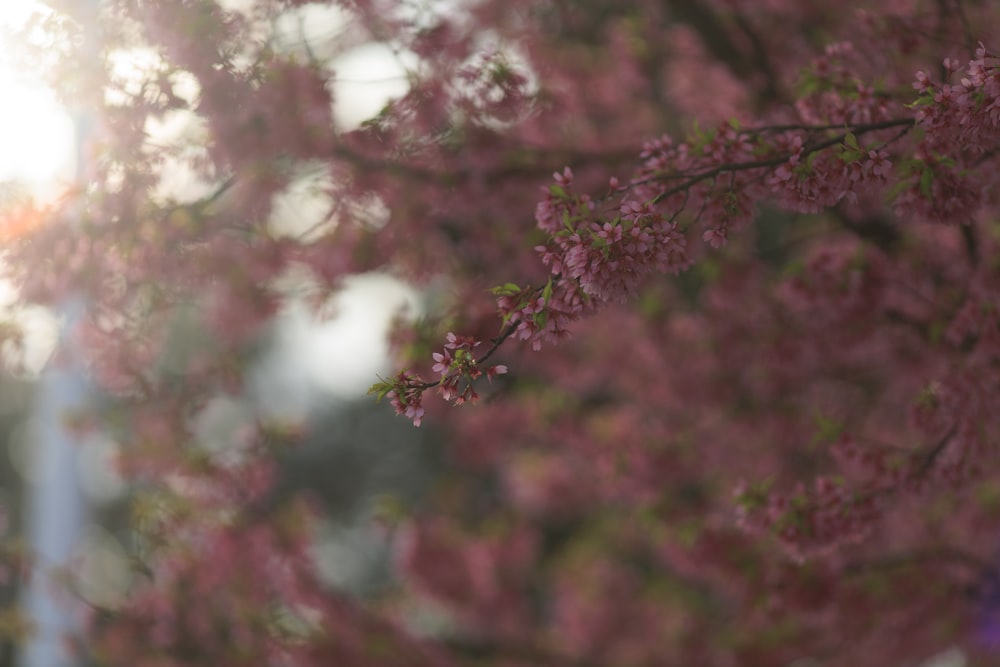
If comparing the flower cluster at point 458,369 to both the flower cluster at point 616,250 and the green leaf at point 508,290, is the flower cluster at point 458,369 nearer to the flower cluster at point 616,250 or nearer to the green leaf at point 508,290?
the green leaf at point 508,290

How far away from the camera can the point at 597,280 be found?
3045 mm

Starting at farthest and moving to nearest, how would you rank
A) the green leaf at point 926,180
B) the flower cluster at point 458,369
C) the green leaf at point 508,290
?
the green leaf at point 926,180 → the green leaf at point 508,290 → the flower cluster at point 458,369

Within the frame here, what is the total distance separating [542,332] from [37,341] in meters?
3.53

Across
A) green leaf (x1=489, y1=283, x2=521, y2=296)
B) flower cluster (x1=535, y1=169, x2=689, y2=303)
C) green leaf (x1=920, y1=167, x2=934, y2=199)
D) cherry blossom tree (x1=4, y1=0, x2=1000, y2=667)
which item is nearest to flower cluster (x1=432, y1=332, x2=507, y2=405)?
cherry blossom tree (x1=4, y1=0, x2=1000, y2=667)

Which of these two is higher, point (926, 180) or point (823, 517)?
point (926, 180)

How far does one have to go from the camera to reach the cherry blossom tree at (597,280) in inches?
138

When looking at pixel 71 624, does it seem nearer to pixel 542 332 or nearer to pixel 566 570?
pixel 566 570

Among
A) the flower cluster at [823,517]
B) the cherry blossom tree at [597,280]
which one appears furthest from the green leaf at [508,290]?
the flower cluster at [823,517]

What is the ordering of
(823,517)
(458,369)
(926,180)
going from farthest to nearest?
(823,517), (926,180), (458,369)

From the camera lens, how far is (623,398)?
825 cm

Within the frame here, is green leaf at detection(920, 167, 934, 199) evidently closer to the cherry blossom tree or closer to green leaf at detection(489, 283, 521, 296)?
the cherry blossom tree

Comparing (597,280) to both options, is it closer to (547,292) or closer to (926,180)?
(547,292)

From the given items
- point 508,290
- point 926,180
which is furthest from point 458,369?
point 926,180

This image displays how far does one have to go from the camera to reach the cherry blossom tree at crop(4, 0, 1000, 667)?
3.49 meters
